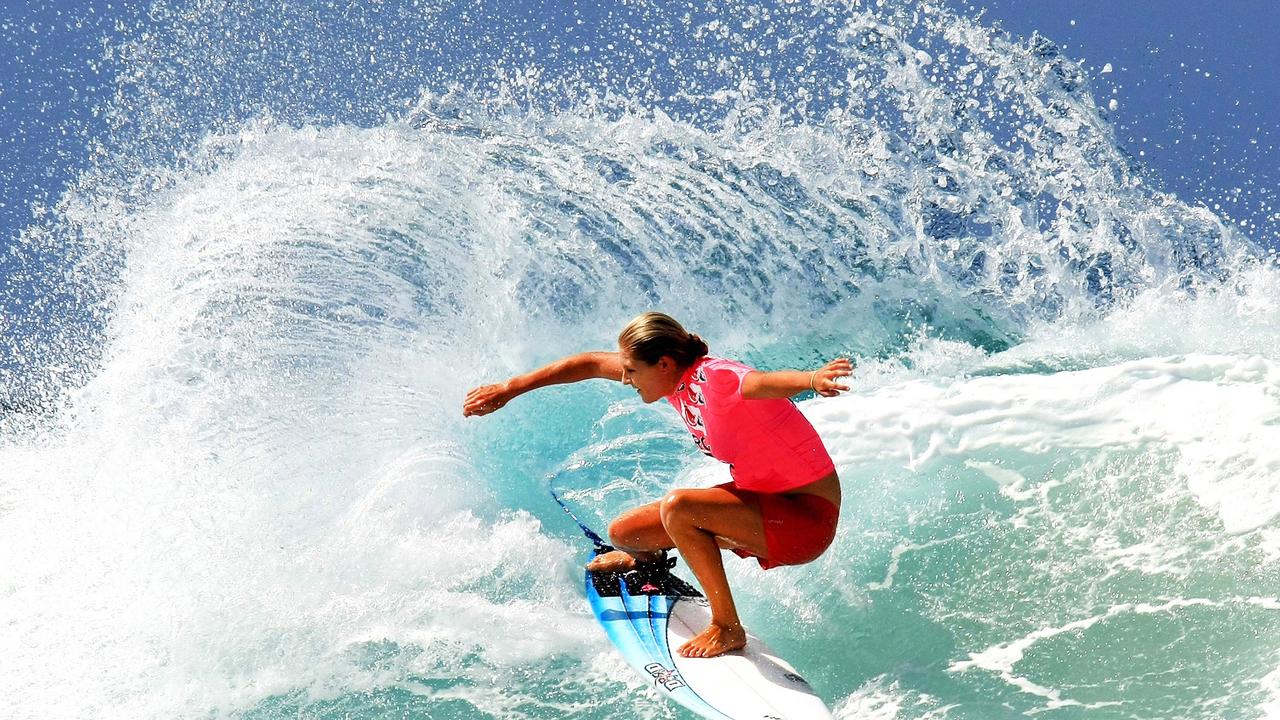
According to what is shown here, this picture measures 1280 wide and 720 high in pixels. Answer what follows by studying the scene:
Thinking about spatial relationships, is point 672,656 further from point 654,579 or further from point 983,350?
point 983,350

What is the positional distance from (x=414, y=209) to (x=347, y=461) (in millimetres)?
2271

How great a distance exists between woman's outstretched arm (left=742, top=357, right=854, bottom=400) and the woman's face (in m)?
0.32

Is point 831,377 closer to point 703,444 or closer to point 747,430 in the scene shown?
point 747,430

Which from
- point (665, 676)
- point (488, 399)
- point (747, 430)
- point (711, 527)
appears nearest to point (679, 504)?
point (711, 527)

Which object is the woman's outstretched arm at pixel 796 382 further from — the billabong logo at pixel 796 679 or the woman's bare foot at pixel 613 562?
the woman's bare foot at pixel 613 562

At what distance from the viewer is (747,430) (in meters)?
3.95

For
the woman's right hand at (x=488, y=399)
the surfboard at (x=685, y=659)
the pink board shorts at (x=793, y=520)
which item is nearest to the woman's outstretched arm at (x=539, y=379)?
the woman's right hand at (x=488, y=399)

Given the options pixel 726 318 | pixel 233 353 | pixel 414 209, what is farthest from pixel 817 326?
pixel 233 353

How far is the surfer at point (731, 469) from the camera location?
393cm

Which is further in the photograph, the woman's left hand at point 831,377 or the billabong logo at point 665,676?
the billabong logo at point 665,676

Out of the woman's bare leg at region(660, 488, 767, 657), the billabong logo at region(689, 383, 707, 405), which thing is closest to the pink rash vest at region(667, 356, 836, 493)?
the billabong logo at region(689, 383, 707, 405)

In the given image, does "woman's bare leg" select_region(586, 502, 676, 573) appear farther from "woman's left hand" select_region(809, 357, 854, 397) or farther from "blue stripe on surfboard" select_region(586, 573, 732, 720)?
"woman's left hand" select_region(809, 357, 854, 397)

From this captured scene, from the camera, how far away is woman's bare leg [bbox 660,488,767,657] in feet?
13.4

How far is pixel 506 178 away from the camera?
813 cm
